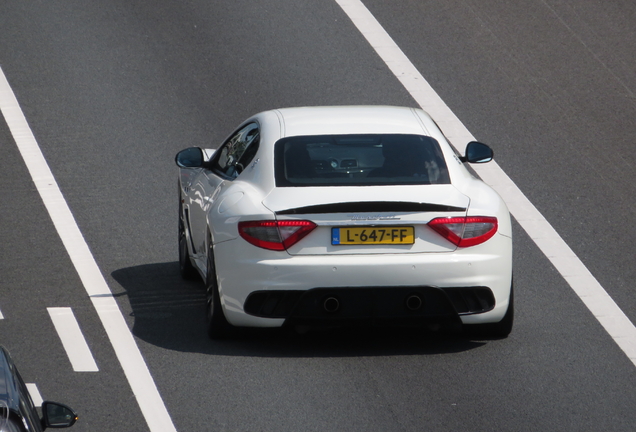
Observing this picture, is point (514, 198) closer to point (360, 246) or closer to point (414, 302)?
point (414, 302)

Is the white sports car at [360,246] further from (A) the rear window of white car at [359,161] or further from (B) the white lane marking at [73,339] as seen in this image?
(B) the white lane marking at [73,339]

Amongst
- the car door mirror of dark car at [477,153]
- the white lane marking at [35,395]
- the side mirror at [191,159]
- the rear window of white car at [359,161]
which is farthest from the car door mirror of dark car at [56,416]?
the car door mirror of dark car at [477,153]

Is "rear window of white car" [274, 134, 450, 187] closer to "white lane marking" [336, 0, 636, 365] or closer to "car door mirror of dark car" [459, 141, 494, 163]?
"car door mirror of dark car" [459, 141, 494, 163]

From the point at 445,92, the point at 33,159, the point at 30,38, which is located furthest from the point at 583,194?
the point at 30,38

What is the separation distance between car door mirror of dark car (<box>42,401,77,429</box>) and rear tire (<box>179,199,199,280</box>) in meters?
5.58

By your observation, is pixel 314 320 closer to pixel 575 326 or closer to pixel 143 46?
pixel 575 326

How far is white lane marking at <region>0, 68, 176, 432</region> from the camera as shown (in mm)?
7199

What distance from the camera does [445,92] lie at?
15.7 meters

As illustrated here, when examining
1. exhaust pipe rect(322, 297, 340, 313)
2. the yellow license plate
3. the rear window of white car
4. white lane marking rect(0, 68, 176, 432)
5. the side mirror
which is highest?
the rear window of white car

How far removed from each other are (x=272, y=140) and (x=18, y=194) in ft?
15.9

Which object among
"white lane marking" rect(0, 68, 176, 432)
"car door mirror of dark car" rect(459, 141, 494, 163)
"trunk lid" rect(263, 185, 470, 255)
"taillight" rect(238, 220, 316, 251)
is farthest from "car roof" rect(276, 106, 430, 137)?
"white lane marking" rect(0, 68, 176, 432)

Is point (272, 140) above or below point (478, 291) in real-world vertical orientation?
→ above

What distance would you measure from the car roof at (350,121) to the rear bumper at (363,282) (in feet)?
3.81

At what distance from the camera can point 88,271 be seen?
1036cm
